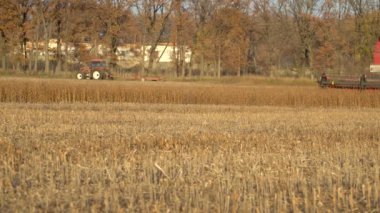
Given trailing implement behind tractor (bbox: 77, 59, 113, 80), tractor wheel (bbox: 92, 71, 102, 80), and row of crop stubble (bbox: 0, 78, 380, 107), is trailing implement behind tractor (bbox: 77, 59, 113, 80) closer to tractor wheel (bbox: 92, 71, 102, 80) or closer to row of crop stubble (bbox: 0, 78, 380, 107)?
tractor wheel (bbox: 92, 71, 102, 80)

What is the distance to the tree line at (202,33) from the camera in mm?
47562

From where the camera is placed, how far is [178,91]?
23.6 metres

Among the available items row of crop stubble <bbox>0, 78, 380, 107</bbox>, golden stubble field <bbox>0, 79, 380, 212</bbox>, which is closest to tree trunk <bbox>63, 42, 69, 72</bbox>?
row of crop stubble <bbox>0, 78, 380, 107</bbox>

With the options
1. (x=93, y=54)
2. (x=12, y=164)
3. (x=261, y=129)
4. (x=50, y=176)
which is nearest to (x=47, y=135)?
(x=12, y=164)

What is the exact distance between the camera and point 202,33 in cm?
5303

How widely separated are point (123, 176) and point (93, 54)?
44693 mm

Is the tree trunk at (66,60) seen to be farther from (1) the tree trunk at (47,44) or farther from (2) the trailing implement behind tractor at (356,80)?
(2) the trailing implement behind tractor at (356,80)

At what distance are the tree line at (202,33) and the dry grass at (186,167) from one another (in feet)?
117

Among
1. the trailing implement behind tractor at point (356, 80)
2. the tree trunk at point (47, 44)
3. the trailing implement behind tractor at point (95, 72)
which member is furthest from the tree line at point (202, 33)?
the trailing implement behind tractor at point (356, 80)

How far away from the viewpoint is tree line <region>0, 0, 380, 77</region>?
156 ft

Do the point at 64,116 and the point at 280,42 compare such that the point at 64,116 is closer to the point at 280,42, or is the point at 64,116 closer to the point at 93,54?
the point at 93,54

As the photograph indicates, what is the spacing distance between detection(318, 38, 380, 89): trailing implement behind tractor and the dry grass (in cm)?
1205

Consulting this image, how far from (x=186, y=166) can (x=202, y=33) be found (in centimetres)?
4602

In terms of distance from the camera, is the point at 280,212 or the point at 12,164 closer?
the point at 280,212
